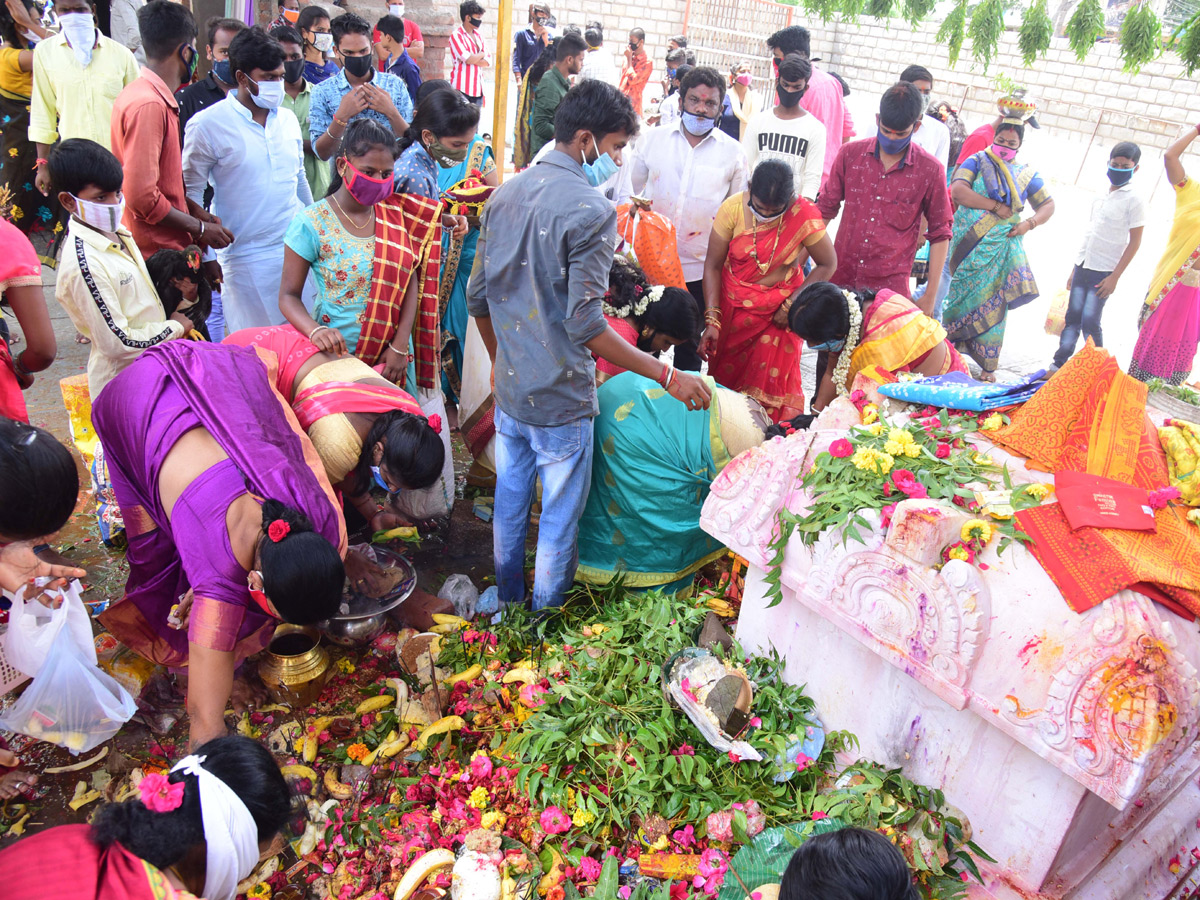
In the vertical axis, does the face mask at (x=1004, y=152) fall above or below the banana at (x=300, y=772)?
above

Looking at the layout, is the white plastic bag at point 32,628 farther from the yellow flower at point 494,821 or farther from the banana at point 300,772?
the yellow flower at point 494,821

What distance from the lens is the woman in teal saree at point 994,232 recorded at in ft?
19.4

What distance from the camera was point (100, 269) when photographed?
2955 mm

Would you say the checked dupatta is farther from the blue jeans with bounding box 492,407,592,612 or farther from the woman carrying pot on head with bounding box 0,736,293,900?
the woman carrying pot on head with bounding box 0,736,293,900

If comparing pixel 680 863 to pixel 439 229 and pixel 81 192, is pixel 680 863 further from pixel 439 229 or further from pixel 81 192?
pixel 81 192

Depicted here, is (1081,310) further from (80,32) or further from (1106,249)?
(80,32)

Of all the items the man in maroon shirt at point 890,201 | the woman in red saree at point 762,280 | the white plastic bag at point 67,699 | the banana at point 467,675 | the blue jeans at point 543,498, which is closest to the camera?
the white plastic bag at point 67,699

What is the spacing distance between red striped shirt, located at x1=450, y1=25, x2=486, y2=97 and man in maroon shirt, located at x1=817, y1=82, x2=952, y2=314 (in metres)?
5.05

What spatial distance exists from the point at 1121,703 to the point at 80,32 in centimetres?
573

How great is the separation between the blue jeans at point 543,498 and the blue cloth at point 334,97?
285 cm

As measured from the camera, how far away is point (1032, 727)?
1901 mm

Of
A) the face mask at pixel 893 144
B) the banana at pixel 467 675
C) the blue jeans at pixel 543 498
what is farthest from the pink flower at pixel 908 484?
the face mask at pixel 893 144

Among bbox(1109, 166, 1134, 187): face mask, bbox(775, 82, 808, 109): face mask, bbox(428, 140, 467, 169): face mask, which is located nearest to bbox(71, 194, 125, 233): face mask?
bbox(428, 140, 467, 169): face mask

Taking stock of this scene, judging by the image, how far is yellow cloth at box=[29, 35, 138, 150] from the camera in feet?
14.8
